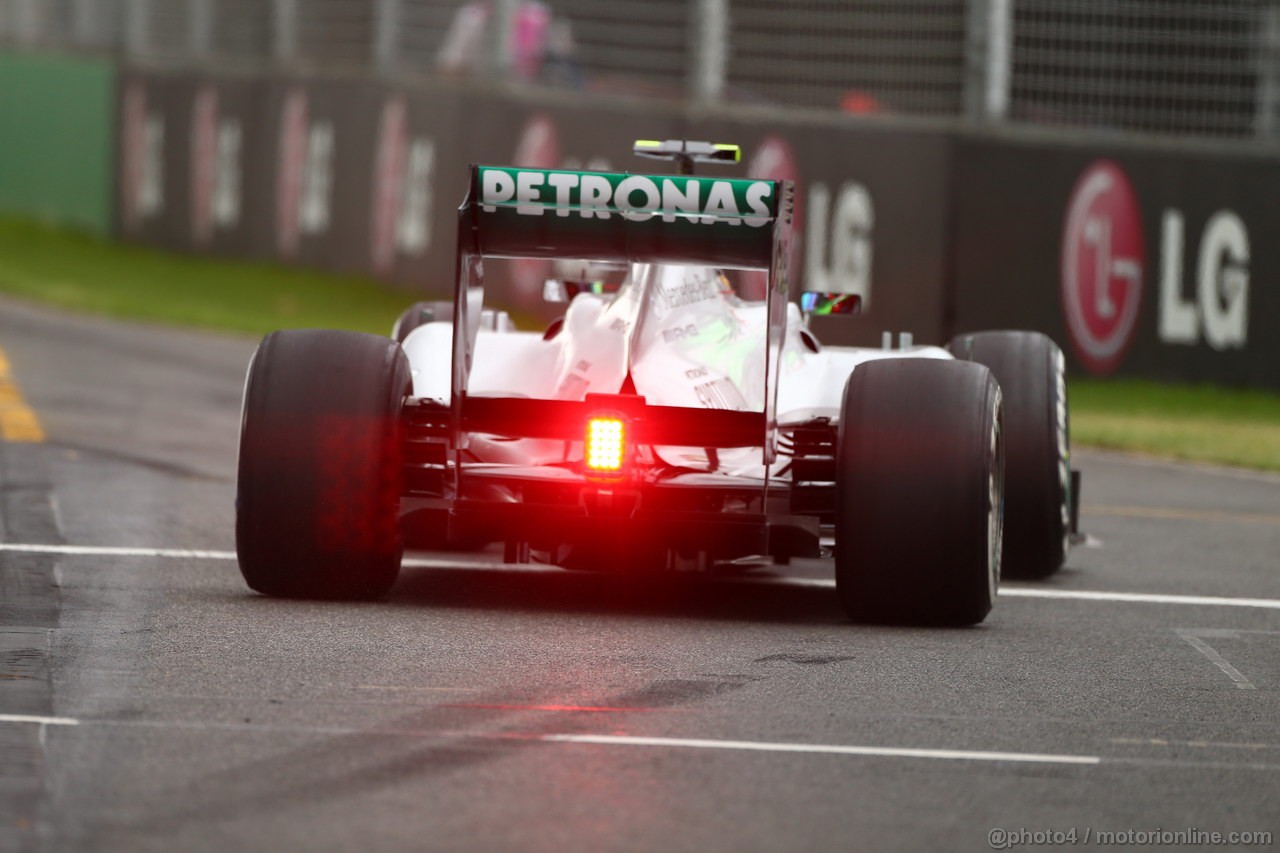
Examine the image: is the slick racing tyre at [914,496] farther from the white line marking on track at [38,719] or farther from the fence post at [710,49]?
the fence post at [710,49]

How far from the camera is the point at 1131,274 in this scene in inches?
745

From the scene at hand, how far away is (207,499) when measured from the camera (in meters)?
11.5

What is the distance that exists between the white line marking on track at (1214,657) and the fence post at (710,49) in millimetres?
12497

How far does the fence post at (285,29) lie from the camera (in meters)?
28.0

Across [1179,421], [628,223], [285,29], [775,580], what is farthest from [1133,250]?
[285,29]

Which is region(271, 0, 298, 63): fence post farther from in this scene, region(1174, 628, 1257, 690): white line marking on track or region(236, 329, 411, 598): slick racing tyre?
region(1174, 628, 1257, 690): white line marking on track

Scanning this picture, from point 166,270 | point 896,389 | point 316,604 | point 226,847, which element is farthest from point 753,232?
point 166,270

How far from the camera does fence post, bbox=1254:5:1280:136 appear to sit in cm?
1900

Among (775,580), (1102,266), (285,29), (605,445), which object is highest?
(285,29)

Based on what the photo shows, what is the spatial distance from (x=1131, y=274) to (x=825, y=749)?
13.3m

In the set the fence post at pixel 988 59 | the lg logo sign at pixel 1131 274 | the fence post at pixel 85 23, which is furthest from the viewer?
the fence post at pixel 85 23

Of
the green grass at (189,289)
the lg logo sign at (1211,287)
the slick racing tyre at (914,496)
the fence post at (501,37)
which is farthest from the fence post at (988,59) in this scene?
the slick racing tyre at (914,496)

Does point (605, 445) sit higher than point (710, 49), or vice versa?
point (710, 49)

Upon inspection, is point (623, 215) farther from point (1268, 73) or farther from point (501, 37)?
point (501, 37)
